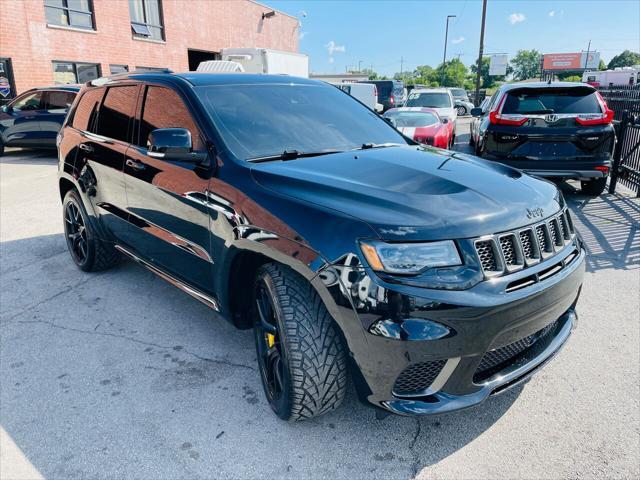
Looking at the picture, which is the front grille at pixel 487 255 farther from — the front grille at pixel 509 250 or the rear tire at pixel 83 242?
the rear tire at pixel 83 242

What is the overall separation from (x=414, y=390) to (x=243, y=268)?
1.18 meters

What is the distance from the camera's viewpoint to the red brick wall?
16438 mm

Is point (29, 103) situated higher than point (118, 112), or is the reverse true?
point (118, 112)

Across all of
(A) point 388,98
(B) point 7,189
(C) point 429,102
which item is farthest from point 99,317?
(A) point 388,98

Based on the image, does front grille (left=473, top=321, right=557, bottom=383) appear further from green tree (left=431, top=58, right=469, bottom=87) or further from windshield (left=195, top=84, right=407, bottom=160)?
green tree (left=431, top=58, right=469, bottom=87)

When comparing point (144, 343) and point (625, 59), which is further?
point (625, 59)

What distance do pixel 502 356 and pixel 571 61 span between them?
109m

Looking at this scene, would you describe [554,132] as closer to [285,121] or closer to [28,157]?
[285,121]

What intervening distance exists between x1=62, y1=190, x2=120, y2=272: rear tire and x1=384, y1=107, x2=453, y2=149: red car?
6.66 meters

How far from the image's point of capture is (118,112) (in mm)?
4000

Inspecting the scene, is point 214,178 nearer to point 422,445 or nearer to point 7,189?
point 422,445

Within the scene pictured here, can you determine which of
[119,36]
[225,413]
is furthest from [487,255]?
[119,36]

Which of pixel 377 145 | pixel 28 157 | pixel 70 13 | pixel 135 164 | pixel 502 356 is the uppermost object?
pixel 70 13

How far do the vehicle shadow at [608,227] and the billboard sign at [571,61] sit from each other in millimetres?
99661
